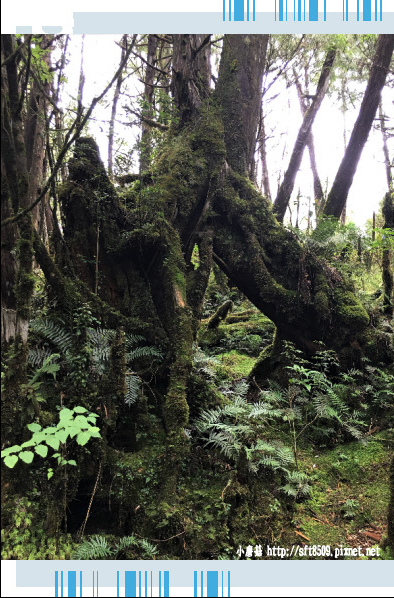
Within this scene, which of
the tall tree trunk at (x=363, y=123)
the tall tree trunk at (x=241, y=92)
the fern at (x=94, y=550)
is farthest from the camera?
the tall tree trunk at (x=363, y=123)

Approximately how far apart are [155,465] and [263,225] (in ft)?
15.5

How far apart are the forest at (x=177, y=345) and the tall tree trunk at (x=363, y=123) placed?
0.04 meters

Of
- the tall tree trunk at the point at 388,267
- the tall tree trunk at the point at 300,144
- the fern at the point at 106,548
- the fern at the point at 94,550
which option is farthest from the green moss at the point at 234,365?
the tall tree trunk at the point at 300,144

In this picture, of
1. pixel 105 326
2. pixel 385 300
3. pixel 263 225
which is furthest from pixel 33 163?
pixel 385 300

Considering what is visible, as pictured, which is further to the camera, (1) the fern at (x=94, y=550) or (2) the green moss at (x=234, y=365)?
(2) the green moss at (x=234, y=365)

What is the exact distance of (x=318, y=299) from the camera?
644 cm


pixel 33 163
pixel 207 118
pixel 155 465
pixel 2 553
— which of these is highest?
pixel 207 118

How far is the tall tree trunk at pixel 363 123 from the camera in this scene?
784cm

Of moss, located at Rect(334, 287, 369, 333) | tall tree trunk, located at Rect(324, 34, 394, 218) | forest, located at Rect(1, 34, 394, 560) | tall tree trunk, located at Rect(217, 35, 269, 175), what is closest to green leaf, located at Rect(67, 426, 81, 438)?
forest, located at Rect(1, 34, 394, 560)

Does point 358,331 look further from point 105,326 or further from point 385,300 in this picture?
point 105,326

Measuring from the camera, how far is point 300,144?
36.4ft

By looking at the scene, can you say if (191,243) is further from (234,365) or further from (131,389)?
(131,389)

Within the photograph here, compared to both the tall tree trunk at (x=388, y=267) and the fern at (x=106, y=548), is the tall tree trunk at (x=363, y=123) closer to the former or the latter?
the tall tree trunk at (x=388, y=267)

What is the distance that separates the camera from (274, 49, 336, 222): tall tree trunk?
10.8 meters
